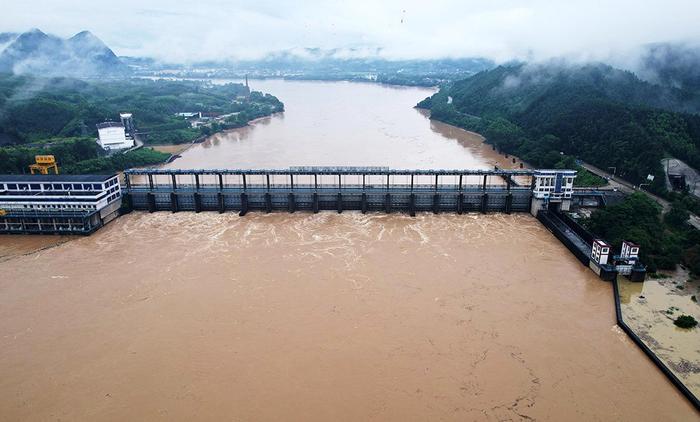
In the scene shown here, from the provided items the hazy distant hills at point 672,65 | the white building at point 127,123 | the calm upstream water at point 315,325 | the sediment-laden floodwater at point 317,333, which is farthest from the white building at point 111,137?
the hazy distant hills at point 672,65

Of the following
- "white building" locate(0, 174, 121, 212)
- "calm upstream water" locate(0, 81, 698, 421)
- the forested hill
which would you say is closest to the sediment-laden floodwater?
"calm upstream water" locate(0, 81, 698, 421)

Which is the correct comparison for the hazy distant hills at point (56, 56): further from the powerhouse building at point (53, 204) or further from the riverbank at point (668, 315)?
the riverbank at point (668, 315)

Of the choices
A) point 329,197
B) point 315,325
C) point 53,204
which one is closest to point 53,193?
point 53,204

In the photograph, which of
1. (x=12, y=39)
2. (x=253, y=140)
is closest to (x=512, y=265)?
(x=253, y=140)

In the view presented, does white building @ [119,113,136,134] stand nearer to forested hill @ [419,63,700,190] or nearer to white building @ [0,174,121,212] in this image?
white building @ [0,174,121,212]

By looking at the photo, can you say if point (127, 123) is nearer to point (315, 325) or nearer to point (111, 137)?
point (111, 137)
